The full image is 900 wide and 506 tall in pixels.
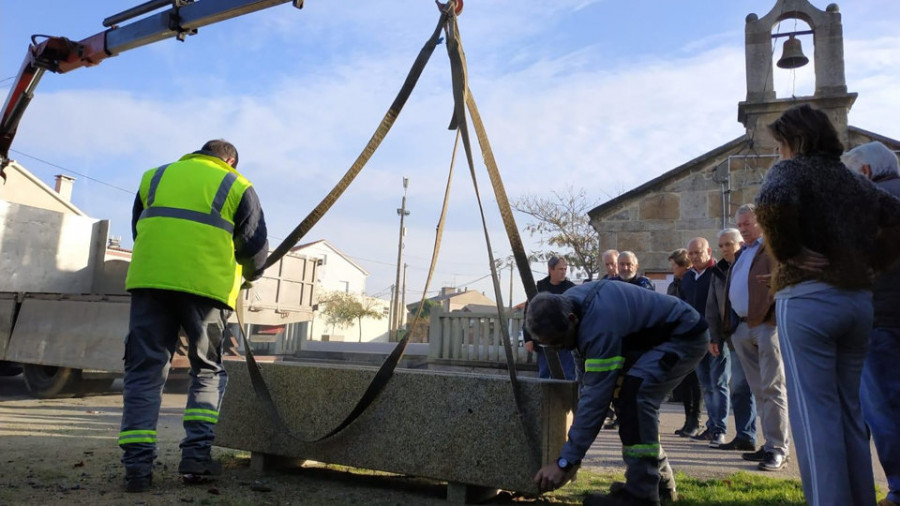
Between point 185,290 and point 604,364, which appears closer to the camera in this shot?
point 604,364

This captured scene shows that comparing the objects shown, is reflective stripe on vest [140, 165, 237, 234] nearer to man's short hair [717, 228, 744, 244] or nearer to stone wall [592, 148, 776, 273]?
man's short hair [717, 228, 744, 244]

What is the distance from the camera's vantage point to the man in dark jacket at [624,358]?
293 centimetres

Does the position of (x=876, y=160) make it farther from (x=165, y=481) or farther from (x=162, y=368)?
(x=165, y=481)

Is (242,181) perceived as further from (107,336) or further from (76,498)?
(107,336)

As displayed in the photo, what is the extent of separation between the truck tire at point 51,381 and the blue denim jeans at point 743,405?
8119 millimetres

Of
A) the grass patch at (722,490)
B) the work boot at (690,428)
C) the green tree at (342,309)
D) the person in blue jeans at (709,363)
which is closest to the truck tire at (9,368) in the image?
the grass patch at (722,490)

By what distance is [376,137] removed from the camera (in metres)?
4.11

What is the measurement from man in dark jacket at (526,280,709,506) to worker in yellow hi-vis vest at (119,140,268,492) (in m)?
1.76

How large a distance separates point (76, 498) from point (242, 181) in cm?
179

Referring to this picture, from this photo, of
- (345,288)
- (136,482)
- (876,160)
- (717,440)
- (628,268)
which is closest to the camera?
(876,160)

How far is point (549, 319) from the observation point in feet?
9.66

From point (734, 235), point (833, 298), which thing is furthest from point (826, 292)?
point (734, 235)

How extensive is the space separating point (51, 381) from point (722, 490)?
8.59 meters

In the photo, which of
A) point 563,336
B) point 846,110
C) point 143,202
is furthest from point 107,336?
point 846,110
